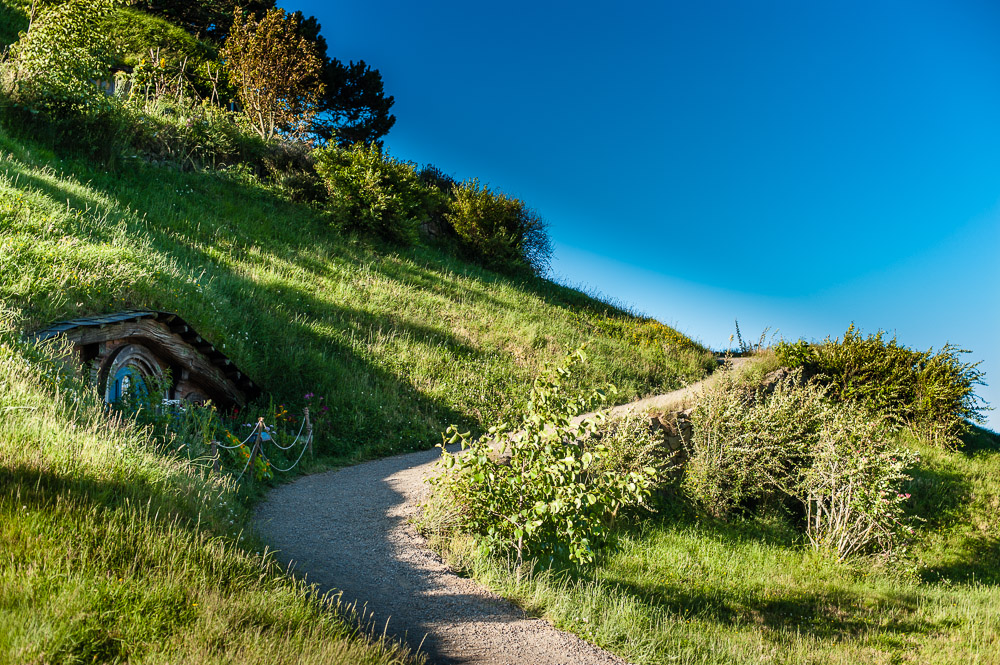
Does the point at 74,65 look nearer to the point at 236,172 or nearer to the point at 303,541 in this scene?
the point at 236,172

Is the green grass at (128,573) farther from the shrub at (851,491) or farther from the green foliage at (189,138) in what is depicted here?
the green foliage at (189,138)

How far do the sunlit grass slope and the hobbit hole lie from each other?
62cm

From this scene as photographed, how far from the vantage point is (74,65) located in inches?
581

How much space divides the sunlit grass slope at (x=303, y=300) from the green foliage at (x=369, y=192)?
2.67 feet

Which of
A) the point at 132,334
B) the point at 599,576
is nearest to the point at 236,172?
the point at 132,334

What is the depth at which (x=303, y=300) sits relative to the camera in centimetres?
1398

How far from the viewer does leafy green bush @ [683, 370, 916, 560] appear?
8922mm

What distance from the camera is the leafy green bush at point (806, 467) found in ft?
29.3

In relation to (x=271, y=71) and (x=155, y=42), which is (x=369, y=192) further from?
(x=155, y=42)

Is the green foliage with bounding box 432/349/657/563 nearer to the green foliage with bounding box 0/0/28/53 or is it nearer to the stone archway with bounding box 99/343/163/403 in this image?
the stone archway with bounding box 99/343/163/403

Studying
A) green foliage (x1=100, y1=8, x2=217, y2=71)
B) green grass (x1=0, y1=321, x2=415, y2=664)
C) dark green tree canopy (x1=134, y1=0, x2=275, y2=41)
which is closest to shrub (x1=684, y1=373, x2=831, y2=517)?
green grass (x1=0, y1=321, x2=415, y2=664)

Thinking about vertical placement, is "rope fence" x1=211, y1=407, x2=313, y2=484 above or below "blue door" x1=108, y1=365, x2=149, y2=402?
below

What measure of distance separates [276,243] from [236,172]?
459 cm

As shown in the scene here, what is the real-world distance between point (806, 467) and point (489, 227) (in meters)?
16.3
